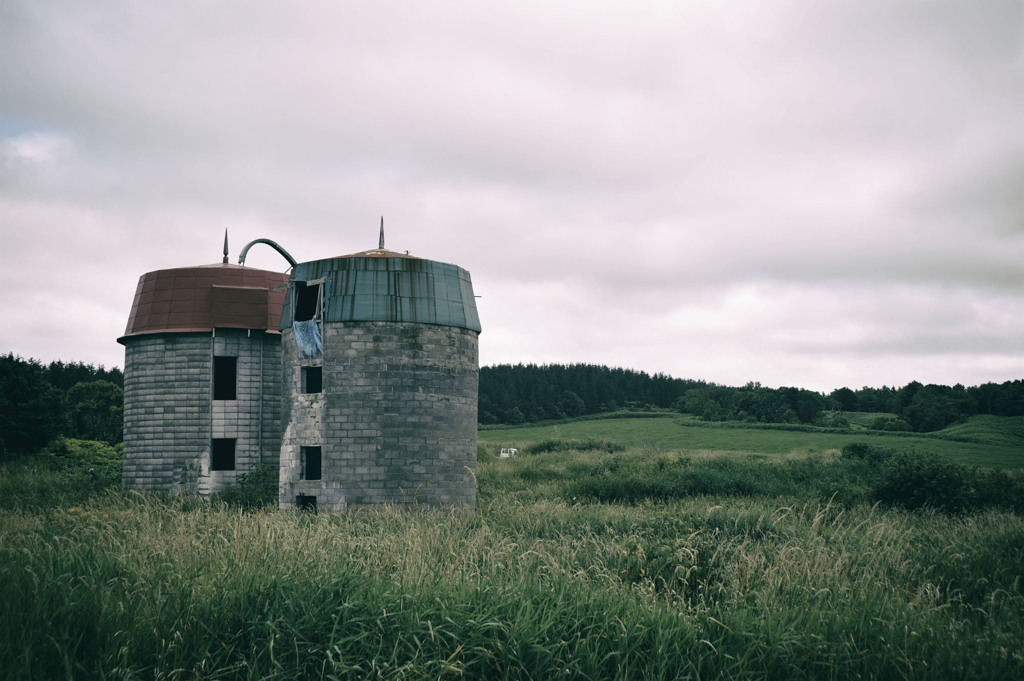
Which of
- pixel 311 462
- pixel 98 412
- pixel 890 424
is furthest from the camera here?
pixel 890 424

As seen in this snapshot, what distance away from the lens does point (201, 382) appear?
21.3 meters

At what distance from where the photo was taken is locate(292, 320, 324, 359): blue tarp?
1838 centimetres

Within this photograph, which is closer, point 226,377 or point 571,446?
point 226,377

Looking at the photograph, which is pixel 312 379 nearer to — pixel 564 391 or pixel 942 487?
pixel 942 487

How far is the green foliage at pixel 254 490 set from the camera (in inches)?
775

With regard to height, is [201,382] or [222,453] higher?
[201,382]

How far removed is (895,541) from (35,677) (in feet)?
41.3

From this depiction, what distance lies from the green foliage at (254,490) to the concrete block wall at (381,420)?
1.90 m

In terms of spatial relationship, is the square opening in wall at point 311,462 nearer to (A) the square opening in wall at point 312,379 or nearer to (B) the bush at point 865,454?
(A) the square opening in wall at point 312,379

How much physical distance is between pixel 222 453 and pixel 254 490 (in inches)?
87.0

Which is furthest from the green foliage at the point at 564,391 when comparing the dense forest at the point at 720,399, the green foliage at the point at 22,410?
the green foliage at the point at 22,410

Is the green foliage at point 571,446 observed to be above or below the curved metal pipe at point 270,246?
below

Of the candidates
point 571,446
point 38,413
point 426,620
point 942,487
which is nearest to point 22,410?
point 38,413

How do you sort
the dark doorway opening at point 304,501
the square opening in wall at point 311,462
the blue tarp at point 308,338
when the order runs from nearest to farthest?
the dark doorway opening at point 304,501 → the square opening in wall at point 311,462 → the blue tarp at point 308,338
